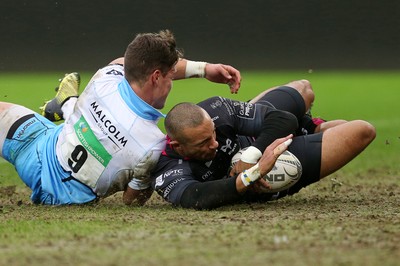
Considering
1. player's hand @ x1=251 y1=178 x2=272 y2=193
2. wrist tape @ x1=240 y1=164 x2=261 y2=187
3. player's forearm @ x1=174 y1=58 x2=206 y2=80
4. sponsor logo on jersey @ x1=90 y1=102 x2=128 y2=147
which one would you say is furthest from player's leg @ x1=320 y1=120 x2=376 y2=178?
sponsor logo on jersey @ x1=90 y1=102 x2=128 y2=147

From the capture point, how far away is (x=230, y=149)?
6.30 meters

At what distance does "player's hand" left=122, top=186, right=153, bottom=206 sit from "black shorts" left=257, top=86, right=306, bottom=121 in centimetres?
118

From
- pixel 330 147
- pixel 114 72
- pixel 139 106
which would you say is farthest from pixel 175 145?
pixel 330 147

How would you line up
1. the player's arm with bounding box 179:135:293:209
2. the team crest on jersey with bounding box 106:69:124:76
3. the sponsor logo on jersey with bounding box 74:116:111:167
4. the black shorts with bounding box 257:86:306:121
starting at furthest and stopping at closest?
the black shorts with bounding box 257:86:306:121, the team crest on jersey with bounding box 106:69:124:76, the sponsor logo on jersey with bounding box 74:116:111:167, the player's arm with bounding box 179:135:293:209

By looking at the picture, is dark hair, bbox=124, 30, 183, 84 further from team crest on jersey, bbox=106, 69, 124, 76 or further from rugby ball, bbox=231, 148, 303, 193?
rugby ball, bbox=231, 148, 303, 193

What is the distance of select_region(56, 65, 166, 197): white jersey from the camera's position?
6074mm

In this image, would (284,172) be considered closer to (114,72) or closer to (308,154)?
(308,154)

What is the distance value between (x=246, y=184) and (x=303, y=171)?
70 centimetres

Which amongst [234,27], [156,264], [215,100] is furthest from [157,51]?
[234,27]

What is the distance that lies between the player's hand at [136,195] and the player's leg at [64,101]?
1135 mm

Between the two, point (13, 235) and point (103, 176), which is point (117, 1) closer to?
point (103, 176)

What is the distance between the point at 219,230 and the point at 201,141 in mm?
1138

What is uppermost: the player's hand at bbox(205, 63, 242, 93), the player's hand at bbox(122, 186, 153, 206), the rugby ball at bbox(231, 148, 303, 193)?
the player's hand at bbox(205, 63, 242, 93)

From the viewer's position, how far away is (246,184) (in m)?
5.73
